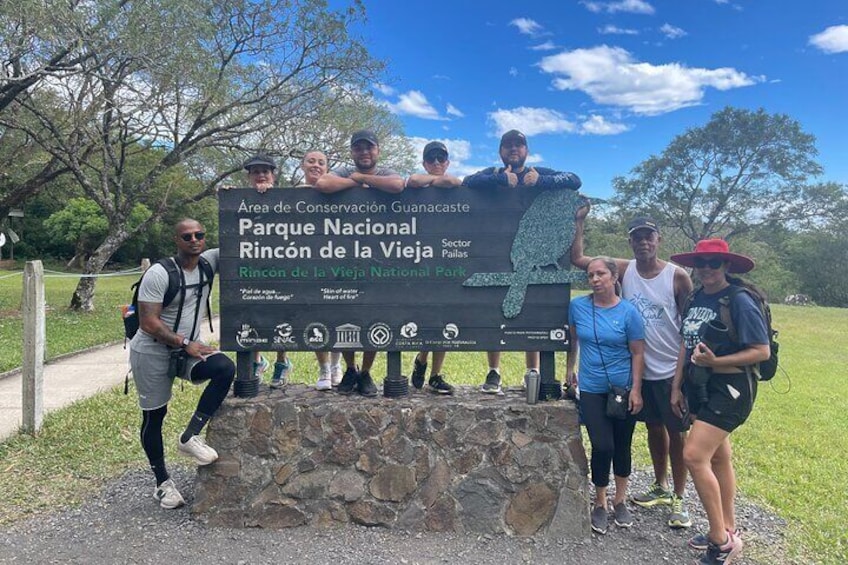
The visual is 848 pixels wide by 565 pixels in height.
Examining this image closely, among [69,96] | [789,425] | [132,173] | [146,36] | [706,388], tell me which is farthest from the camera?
[132,173]

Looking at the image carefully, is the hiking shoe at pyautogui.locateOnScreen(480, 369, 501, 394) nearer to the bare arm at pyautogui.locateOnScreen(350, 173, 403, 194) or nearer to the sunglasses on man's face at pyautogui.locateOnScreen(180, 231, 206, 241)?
the bare arm at pyautogui.locateOnScreen(350, 173, 403, 194)

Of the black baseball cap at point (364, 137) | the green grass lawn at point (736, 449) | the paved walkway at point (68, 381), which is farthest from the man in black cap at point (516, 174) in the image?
the paved walkway at point (68, 381)

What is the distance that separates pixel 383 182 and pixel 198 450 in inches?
88.7

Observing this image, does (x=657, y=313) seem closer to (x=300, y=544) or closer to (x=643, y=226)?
(x=643, y=226)

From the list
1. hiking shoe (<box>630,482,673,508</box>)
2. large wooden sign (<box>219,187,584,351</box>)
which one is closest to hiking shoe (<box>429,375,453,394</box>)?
large wooden sign (<box>219,187,584,351</box>)

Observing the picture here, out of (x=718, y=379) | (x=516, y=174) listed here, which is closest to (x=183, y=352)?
(x=516, y=174)

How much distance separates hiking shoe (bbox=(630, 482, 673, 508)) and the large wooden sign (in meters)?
1.43

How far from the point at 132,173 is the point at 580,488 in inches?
1284

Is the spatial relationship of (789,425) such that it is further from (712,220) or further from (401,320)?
(712,220)

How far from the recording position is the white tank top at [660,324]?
393 cm

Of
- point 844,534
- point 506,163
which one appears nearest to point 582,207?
point 506,163

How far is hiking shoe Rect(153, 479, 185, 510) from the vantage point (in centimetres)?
416

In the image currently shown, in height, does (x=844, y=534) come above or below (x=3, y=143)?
below

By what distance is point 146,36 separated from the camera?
10.5 m
